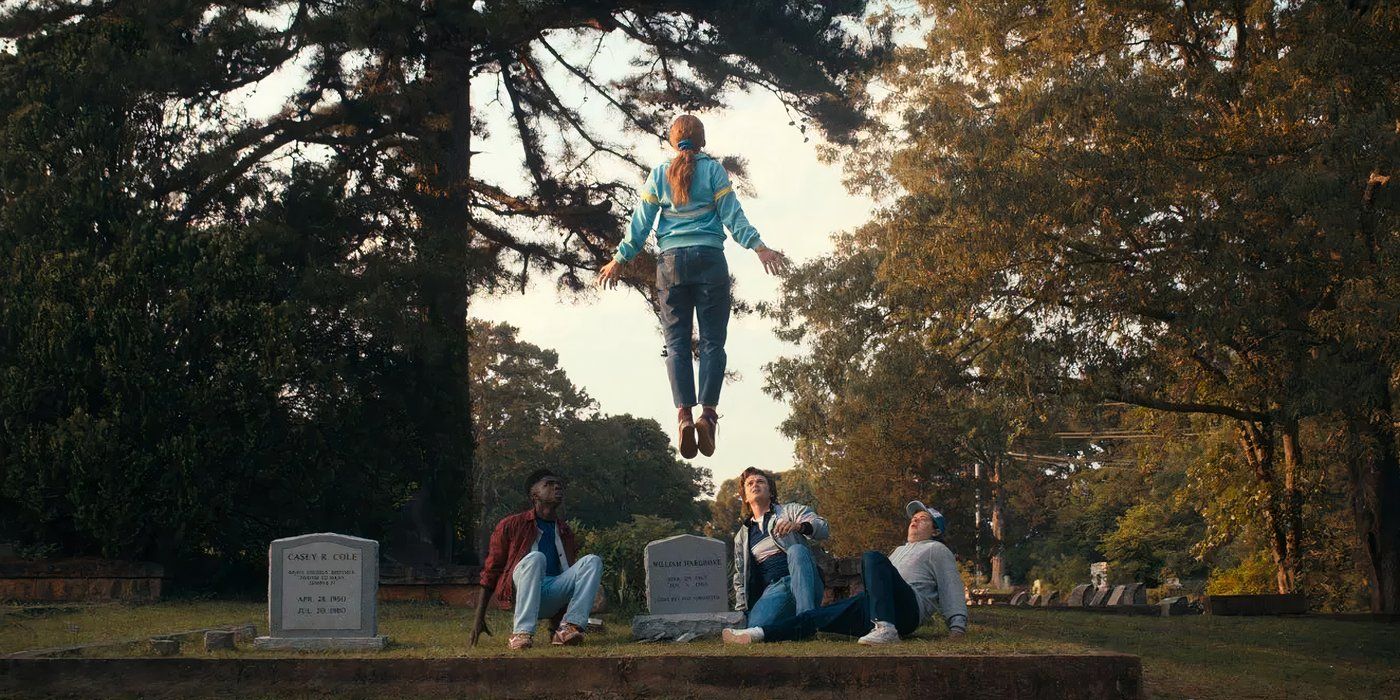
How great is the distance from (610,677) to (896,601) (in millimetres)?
2242

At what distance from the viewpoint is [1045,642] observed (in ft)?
30.4

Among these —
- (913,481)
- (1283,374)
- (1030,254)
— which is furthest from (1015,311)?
(913,481)

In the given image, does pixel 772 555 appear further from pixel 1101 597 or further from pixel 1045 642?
pixel 1101 597

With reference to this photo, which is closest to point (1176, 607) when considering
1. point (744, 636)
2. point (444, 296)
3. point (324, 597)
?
point (444, 296)

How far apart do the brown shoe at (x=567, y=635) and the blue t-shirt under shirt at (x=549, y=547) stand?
1.48ft

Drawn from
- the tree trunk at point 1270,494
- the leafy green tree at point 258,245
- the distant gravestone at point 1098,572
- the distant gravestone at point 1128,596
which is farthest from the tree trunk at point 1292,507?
the distant gravestone at point 1098,572

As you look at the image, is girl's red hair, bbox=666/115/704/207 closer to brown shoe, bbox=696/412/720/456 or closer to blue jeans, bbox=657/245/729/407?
blue jeans, bbox=657/245/729/407

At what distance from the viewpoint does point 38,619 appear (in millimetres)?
12367

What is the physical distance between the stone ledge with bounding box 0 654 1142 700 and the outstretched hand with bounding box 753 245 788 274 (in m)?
3.39

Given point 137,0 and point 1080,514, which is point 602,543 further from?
point 1080,514

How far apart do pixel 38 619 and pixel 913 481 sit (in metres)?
24.4

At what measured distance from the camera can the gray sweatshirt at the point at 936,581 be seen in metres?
9.26

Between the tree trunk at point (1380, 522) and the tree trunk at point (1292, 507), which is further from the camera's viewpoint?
the tree trunk at point (1292, 507)

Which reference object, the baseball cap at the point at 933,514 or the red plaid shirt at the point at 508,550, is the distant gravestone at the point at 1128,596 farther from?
the red plaid shirt at the point at 508,550
